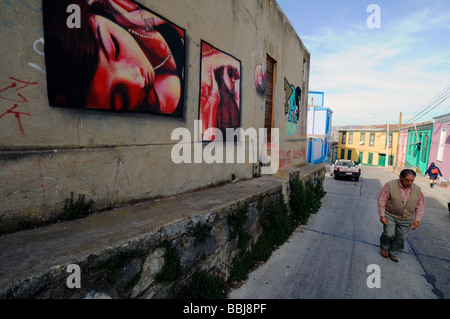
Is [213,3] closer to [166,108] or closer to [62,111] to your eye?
[166,108]

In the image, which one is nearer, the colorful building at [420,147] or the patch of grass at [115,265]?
the patch of grass at [115,265]

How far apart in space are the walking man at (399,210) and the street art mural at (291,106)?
16.2 ft

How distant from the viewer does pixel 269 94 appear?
727 cm

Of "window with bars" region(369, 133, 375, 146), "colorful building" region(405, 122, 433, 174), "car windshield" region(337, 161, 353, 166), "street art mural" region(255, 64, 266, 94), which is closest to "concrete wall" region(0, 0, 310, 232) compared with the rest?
"street art mural" region(255, 64, 266, 94)

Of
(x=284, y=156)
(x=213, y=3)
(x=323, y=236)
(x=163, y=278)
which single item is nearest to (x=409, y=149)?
(x=284, y=156)

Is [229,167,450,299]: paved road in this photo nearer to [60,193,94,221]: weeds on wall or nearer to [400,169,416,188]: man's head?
[400,169,416,188]: man's head

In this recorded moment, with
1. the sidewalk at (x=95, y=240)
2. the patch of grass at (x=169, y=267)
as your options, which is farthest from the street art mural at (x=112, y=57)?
the patch of grass at (x=169, y=267)

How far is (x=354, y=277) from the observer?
3.77 meters

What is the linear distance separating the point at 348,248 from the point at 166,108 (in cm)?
461

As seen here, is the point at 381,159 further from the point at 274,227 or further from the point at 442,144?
the point at 274,227

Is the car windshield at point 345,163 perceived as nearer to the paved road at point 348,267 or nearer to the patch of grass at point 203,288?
the paved road at point 348,267

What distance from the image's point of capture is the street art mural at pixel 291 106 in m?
8.52

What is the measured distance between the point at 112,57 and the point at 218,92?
230cm

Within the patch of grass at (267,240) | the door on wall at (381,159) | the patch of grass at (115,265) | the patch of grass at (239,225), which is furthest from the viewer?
the door on wall at (381,159)
